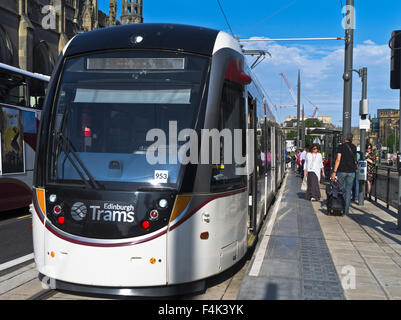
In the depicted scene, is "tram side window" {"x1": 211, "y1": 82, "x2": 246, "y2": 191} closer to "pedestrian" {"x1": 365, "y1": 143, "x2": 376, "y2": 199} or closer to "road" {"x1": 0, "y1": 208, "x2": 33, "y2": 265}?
"road" {"x1": 0, "y1": 208, "x2": 33, "y2": 265}

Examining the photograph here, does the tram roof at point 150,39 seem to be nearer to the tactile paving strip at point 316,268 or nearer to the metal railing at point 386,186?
the tactile paving strip at point 316,268

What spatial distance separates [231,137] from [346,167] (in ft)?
20.7

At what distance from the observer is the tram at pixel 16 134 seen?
32.3 feet

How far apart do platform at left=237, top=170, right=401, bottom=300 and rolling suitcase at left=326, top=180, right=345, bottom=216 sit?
0.70ft

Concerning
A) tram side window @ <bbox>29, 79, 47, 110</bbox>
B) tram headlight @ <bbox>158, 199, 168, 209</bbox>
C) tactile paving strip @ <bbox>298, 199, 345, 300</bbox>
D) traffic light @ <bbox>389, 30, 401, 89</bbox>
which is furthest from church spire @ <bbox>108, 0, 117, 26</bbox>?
tram headlight @ <bbox>158, 199, 168, 209</bbox>

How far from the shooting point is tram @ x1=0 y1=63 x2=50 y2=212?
9852mm

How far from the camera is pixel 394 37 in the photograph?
823 centimetres

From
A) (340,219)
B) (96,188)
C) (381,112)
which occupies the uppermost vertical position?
(381,112)

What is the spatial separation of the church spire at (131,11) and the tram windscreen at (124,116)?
41480 millimetres

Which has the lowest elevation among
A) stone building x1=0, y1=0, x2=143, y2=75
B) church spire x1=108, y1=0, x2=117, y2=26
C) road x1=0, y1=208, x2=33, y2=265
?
road x1=0, y1=208, x2=33, y2=265
